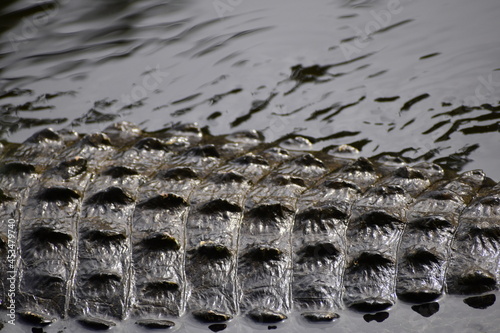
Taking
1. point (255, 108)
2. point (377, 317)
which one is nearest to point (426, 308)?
point (377, 317)

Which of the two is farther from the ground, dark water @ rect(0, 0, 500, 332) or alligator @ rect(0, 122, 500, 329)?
dark water @ rect(0, 0, 500, 332)

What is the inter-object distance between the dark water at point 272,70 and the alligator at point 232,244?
1.19 m

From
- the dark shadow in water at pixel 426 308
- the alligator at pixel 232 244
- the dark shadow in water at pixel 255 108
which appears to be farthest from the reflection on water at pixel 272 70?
the dark shadow in water at pixel 426 308

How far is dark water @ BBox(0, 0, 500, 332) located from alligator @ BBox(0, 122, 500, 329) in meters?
1.19

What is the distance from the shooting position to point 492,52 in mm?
4422

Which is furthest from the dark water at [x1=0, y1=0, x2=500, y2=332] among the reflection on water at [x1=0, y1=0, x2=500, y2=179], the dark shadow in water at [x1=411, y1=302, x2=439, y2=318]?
the dark shadow in water at [x1=411, y1=302, x2=439, y2=318]

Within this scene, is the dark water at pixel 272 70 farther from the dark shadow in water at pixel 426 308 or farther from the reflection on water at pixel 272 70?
the dark shadow in water at pixel 426 308

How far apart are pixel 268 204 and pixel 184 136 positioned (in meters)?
1.01

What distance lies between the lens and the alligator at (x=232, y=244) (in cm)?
234

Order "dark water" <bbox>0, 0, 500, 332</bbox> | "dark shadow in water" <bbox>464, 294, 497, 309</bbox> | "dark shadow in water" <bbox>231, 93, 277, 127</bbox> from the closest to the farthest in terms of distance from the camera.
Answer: "dark shadow in water" <bbox>464, 294, 497, 309</bbox> < "dark water" <bbox>0, 0, 500, 332</bbox> < "dark shadow in water" <bbox>231, 93, 277, 127</bbox>

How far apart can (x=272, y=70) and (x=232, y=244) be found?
7.55 feet

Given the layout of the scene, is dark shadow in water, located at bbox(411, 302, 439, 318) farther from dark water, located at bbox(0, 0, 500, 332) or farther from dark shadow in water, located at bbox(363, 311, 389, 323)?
dark water, located at bbox(0, 0, 500, 332)

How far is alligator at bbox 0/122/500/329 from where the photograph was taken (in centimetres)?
234

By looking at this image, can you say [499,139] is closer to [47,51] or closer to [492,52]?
[492,52]
